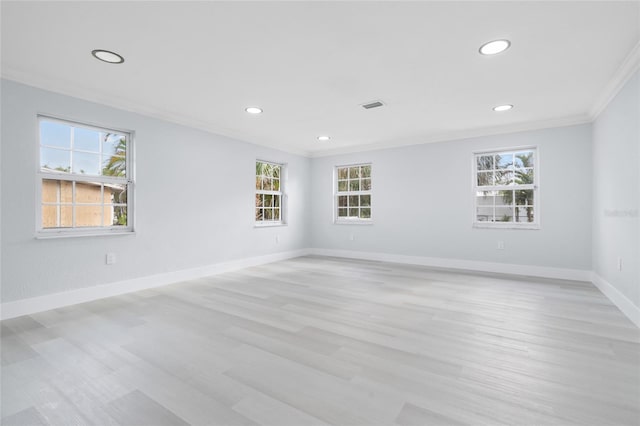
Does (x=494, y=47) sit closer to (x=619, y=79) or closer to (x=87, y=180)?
(x=619, y=79)

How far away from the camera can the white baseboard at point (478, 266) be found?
4.44m

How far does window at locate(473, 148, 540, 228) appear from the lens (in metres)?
4.82

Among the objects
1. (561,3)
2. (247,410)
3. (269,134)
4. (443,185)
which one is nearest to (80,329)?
(247,410)

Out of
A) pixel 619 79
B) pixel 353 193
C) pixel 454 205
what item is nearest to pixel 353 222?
pixel 353 193

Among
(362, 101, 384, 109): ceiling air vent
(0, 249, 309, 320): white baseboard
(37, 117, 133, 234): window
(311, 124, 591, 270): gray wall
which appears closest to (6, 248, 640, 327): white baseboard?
(0, 249, 309, 320): white baseboard

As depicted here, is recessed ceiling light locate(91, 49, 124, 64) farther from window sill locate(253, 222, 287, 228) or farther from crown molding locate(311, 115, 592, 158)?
crown molding locate(311, 115, 592, 158)

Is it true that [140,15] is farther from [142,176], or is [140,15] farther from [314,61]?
[142,176]

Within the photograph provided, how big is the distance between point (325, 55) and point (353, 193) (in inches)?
160

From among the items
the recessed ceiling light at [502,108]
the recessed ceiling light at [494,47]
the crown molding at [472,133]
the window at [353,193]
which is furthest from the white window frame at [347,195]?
the recessed ceiling light at [494,47]

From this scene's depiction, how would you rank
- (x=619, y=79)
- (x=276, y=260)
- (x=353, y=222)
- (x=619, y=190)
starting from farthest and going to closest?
(x=353, y=222) < (x=276, y=260) < (x=619, y=190) < (x=619, y=79)

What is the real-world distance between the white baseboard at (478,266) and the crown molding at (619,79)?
2.21 meters

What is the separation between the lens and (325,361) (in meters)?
2.00

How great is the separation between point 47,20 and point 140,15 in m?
0.68

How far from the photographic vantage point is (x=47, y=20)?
2154 millimetres
